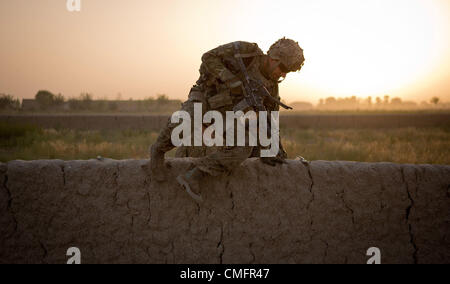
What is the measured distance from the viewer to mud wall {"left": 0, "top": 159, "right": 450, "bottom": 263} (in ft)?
7.47

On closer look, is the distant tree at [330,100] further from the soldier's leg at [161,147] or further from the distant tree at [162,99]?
the soldier's leg at [161,147]

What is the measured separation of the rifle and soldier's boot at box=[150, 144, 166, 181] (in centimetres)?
70

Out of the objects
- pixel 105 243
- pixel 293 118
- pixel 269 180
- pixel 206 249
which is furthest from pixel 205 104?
pixel 293 118

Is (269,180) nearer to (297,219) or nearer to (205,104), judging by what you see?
(297,219)

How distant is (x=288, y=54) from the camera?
2525 mm

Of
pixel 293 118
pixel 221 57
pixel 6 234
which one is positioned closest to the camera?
pixel 6 234

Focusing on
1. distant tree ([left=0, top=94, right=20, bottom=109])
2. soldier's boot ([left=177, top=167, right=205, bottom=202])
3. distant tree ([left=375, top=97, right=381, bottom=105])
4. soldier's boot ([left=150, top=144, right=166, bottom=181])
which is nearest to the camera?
soldier's boot ([left=177, top=167, right=205, bottom=202])

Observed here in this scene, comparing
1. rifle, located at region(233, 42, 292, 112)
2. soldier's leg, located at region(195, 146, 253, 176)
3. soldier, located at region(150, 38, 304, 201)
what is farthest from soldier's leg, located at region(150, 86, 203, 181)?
rifle, located at region(233, 42, 292, 112)

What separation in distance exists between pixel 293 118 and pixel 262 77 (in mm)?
14626

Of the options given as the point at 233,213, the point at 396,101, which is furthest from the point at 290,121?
the point at 396,101

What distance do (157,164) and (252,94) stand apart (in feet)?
3.05

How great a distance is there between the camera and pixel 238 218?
2420 millimetres

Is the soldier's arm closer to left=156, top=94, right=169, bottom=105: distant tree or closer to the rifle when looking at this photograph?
the rifle
